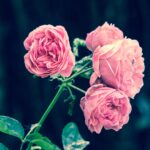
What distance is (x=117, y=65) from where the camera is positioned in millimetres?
892

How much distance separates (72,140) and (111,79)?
0.38 ft

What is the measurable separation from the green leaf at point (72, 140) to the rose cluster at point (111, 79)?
0.04 m

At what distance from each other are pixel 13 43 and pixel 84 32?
22cm

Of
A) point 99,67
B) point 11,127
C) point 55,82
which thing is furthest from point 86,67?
point 55,82

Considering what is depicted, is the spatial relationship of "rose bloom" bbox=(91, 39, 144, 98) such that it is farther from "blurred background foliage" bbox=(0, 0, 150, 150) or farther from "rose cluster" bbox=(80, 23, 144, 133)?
"blurred background foliage" bbox=(0, 0, 150, 150)

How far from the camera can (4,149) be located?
0.89m

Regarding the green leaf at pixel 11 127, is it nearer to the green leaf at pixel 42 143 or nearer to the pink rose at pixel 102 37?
the green leaf at pixel 42 143

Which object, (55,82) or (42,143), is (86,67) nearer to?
(42,143)

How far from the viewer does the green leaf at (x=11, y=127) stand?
0.90 meters

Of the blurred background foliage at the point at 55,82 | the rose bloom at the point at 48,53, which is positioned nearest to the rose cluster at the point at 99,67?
the rose bloom at the point at 48,53

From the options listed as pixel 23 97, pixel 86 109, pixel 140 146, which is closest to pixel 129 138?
pixel 140 146

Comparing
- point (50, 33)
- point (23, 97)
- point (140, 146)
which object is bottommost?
point (140, 146)

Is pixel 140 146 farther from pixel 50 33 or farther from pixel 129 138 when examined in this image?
pixel 50 33

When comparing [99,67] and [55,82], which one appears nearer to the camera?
[99,67]
